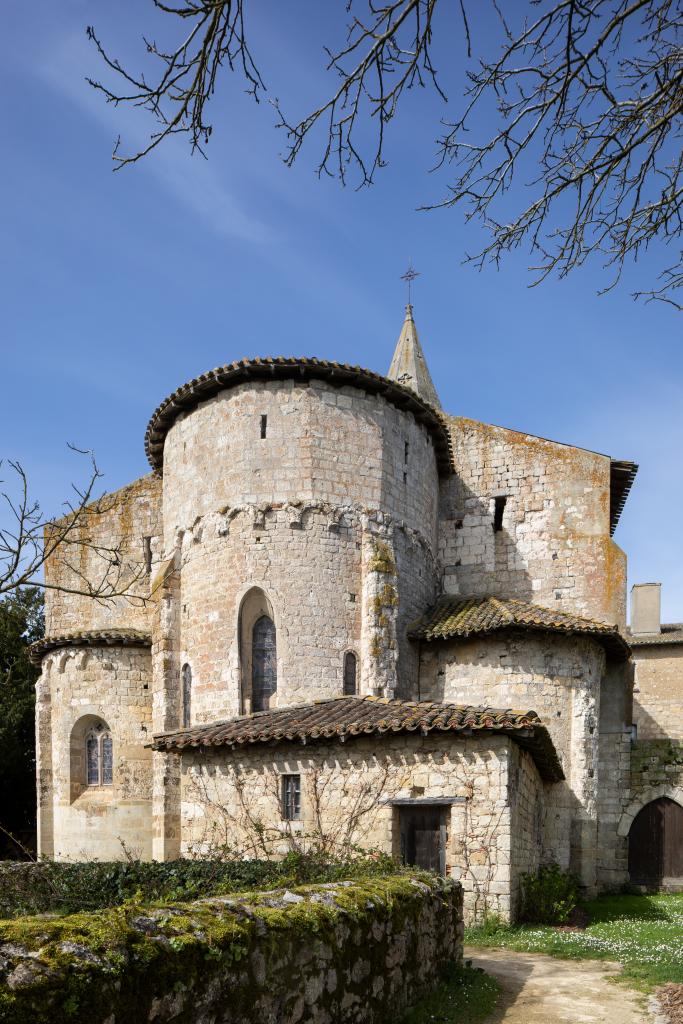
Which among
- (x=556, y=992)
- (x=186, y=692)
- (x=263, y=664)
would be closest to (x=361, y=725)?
(x=556, y=992)

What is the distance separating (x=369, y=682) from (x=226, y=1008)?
13.9 metres

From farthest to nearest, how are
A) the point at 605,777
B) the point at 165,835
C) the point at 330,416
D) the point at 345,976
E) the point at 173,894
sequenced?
the point at 605,777
the point at 330,416
the point at 165,835
the point at 173,894
the point at 345,976

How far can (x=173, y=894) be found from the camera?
1001 cm

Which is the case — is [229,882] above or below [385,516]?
below

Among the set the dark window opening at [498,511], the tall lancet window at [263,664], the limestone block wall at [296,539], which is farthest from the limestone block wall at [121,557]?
the dark window opening at [498,511]

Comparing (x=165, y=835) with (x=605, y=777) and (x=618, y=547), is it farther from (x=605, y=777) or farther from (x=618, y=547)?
(x=618, y=547)

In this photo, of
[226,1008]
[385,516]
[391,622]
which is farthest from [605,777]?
[226,1008]

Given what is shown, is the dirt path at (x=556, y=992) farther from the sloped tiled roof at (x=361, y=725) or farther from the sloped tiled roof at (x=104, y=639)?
the sloped tiled roof at (x=104, y=639)

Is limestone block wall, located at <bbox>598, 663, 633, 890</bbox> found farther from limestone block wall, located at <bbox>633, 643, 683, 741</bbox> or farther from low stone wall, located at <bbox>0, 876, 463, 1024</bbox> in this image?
low stone wall, located at <bbox>0, 876, 463, 1024</bbox>

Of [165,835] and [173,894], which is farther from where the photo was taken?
[165,835]

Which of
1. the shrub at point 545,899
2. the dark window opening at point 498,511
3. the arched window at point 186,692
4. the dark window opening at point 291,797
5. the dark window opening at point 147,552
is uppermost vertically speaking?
the dark window opening at point 498,511

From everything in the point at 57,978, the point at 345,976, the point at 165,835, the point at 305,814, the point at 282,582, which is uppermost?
the point at 282,582

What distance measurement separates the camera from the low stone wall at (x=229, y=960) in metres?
3.81

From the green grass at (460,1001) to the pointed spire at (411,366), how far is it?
29808mm
